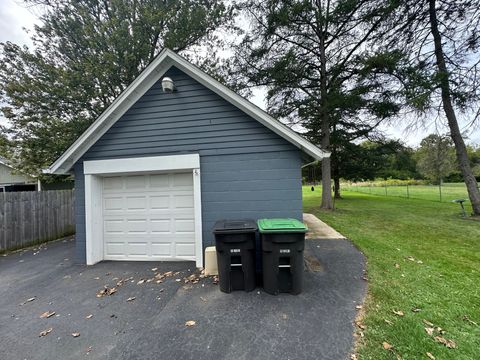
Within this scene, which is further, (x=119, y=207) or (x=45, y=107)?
(x=45, y=107)

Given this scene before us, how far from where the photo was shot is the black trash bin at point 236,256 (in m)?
3.52

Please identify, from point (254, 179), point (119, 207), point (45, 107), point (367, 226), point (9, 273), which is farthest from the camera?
point (45, 107)

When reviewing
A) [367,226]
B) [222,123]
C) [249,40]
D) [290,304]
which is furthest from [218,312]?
[249,40]

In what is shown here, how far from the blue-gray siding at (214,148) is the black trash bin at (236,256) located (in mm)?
1130

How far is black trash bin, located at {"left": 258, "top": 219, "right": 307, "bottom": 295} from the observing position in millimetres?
3381

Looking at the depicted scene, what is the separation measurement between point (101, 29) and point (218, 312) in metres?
11.9

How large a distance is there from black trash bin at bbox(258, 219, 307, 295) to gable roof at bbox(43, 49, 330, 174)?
187 centimetres

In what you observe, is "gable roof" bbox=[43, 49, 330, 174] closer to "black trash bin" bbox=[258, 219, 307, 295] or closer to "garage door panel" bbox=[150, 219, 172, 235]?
"black trash bin" bbox=[258, 219, 307, 295]

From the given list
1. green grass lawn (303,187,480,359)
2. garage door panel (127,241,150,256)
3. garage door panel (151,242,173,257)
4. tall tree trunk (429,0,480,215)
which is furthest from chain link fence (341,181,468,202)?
garage door panel (127,241,150,256)

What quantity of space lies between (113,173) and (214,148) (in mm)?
2669

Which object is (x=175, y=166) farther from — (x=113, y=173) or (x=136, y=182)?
(x=113, y=173)

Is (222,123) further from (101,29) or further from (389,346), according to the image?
(101,29)

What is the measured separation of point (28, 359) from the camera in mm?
2436

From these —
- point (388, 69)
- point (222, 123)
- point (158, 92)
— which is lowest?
point (222, 123)
